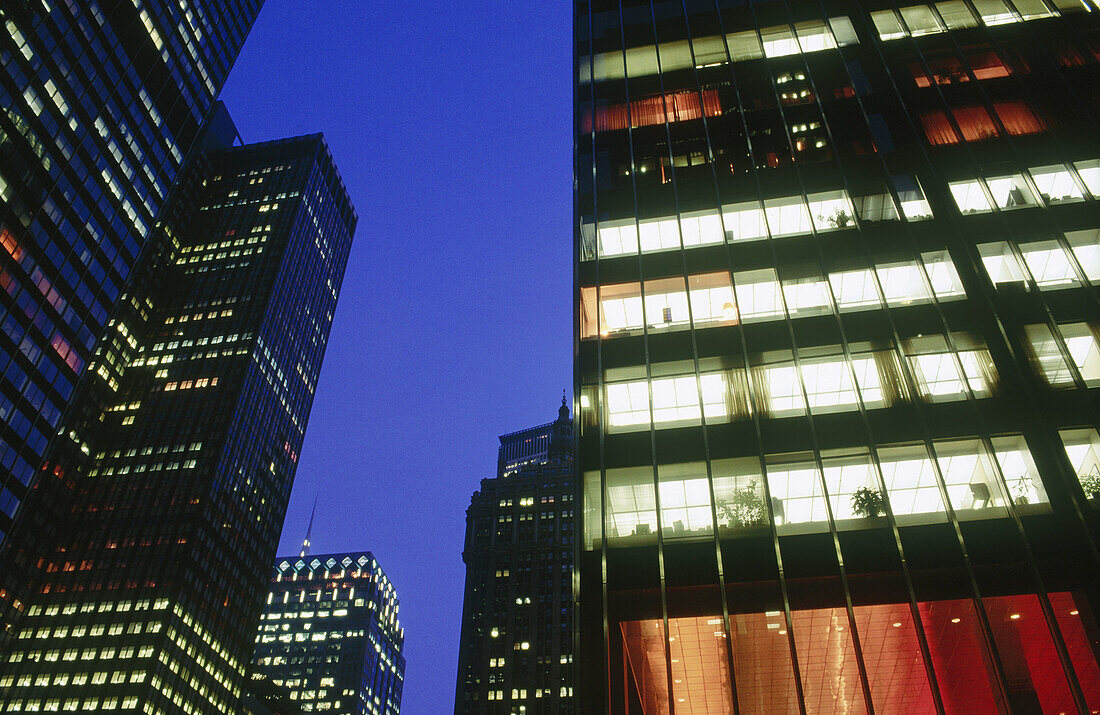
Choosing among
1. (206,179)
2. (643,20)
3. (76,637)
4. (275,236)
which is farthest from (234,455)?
(643,20)

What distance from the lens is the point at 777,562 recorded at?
75.5 ft

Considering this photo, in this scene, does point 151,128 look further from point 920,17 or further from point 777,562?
point 777,562

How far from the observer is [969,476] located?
23.9 metres

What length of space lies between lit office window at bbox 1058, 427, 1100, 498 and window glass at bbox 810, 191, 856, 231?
468 inches

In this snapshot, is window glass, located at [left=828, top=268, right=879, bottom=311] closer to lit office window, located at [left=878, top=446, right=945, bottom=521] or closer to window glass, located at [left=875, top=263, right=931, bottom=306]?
window glass, located at [left=875, top=263, right=931, bottom=306]

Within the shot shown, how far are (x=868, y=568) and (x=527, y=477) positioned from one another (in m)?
129

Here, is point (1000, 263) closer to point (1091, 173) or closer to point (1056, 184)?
point (1056, 184)

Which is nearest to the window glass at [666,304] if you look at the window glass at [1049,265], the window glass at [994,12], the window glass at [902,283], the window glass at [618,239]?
the window glass at [618,239]

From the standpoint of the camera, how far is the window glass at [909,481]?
76.6 feet

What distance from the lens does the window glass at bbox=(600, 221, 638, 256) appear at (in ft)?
108

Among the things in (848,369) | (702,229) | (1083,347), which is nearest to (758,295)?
(702,229)

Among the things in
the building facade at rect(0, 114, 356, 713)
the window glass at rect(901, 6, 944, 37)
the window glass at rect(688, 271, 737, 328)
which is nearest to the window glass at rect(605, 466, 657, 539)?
the window glass at rect(688, 271, 737, 328)

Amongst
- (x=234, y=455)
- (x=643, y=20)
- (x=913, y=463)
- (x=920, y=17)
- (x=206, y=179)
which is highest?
(x=206, y=179)

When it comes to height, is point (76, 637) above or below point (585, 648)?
above
